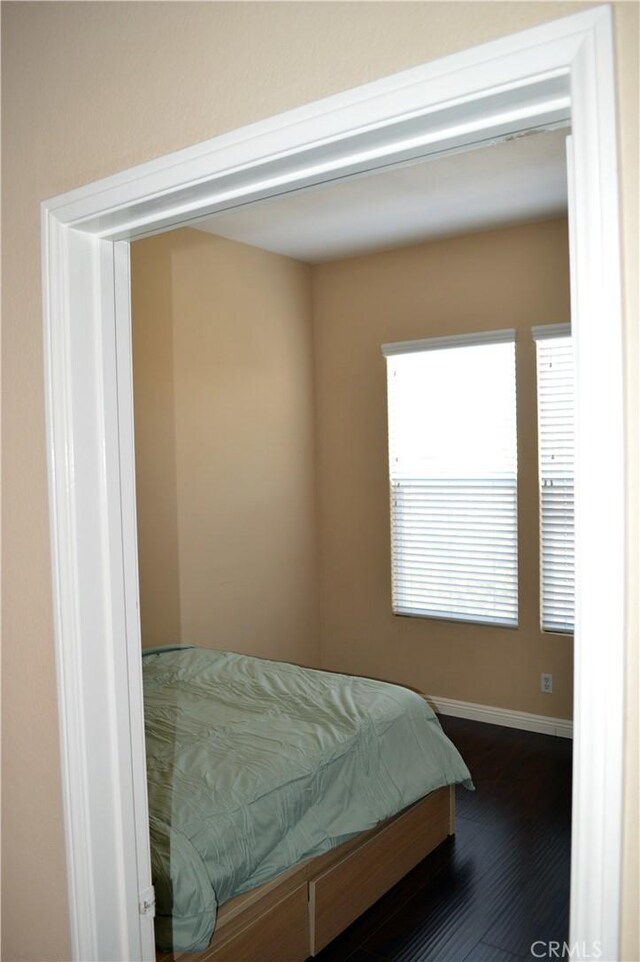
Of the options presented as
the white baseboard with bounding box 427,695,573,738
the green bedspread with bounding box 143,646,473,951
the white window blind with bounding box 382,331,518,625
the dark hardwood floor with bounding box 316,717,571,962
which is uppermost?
the white window blind with bounding box 382,331,518,625

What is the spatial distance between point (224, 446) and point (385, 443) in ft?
3.41

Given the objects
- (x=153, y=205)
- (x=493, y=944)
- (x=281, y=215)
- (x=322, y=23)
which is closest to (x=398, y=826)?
(x=493, y=944)

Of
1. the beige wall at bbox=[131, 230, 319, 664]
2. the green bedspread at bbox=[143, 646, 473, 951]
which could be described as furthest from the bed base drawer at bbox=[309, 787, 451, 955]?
the beige wall at bbox=[131, 230, 319, 664]

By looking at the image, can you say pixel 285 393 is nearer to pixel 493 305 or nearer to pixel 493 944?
pixel 493 305

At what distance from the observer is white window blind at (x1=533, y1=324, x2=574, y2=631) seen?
Answer: 4102mm

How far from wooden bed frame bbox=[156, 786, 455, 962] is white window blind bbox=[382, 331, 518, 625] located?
5.14 feet

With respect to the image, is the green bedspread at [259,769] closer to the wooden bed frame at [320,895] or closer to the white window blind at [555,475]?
the wooden bed frame at [320,895]

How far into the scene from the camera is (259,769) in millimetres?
2436

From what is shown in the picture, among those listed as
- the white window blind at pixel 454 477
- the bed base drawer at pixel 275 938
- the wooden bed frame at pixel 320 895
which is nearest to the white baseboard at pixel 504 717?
the white window blind at pixel 454 477

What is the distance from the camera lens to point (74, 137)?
54.0 inches

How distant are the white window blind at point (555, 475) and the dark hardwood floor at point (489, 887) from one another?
831 millimetres

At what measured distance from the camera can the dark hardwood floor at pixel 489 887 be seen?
8.10 ft

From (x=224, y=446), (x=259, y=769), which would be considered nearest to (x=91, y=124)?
(x=259, y=769)

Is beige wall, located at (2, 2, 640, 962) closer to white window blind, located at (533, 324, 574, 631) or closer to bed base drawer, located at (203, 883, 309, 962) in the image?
bed base drawer, located at (203, 883, 309, 962)
